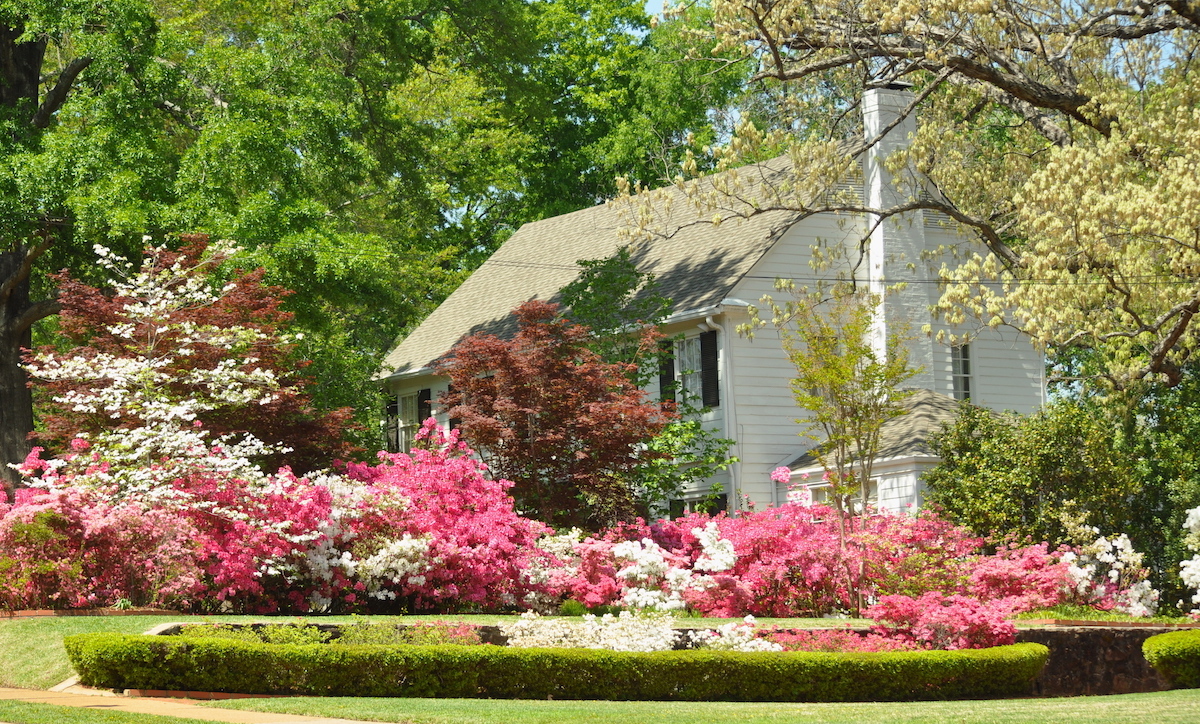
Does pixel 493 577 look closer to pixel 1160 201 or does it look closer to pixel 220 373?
pixel 220 373

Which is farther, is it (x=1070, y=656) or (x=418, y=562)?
(x=418, y=562)

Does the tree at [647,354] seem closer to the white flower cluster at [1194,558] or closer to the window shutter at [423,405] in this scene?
the window shutter at [423,405]

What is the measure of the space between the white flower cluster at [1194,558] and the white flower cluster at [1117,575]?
602mm

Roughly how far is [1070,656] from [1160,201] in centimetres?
581

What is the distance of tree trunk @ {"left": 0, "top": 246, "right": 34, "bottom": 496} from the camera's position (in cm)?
2200

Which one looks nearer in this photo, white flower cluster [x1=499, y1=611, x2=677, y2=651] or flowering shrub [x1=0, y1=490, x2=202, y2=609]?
white flower cluster [x1=499, y1=611, x2=677, y2=651]

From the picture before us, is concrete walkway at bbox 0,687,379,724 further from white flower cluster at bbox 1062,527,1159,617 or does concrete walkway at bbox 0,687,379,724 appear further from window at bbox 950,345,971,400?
window at bbox 950,345,971,400

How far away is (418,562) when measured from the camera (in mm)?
16359

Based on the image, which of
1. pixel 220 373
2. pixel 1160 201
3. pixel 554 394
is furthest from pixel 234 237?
pixel 1160 201

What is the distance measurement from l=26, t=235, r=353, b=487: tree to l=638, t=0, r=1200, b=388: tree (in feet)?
25.0

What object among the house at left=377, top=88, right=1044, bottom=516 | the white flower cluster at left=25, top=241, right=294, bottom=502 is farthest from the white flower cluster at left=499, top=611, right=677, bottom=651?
the house at left=377, top=88, right=1044, bottom=516

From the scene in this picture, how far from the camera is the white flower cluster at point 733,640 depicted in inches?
492

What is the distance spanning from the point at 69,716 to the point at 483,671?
352 centimetres

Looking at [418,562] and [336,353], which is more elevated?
[336,353]
